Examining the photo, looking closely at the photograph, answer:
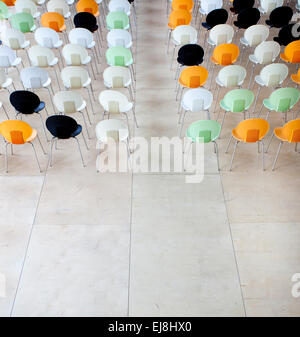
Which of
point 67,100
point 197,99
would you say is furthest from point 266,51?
point 67,100

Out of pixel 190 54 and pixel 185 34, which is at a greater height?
pixel 185 34

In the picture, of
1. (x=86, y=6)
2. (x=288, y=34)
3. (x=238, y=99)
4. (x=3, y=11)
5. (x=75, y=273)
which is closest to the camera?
(x=75, y=273)

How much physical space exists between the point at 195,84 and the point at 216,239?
3445 mm

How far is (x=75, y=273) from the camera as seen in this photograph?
18.4ft

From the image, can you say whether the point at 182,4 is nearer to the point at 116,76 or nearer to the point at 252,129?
the point at 116,76

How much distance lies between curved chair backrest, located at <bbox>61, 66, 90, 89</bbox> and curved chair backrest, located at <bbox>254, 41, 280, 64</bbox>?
380 centimetres

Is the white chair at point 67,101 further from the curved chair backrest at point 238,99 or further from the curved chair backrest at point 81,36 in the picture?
the curved chair backrest at point 238,99

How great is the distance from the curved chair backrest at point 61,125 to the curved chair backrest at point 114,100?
2.47 ft

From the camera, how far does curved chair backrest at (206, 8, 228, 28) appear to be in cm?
974

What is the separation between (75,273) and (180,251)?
62.8 inches

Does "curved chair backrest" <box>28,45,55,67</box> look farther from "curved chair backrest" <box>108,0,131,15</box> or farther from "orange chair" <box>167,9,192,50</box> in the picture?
"orange chair" <box>167,9,192,50</box>

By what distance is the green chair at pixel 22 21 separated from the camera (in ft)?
31.7

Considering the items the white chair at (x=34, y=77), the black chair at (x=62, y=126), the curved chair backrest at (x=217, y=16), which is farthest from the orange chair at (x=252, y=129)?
the curved chair backrest at (x=217, y=16)

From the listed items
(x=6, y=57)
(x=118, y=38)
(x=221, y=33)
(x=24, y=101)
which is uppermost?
(x=221, y=33)
